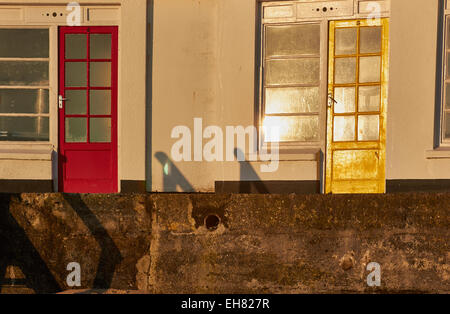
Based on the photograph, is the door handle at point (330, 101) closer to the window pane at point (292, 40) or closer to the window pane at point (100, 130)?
the window pane at point (292, 40)

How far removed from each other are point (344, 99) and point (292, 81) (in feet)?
2.77

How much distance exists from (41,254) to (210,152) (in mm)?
2751

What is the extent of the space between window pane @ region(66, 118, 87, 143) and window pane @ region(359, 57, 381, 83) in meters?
4.42

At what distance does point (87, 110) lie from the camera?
655 centimetres

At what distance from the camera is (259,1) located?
6262 mm

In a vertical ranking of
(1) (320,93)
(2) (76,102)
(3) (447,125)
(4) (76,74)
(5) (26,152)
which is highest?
(4) (76,74)

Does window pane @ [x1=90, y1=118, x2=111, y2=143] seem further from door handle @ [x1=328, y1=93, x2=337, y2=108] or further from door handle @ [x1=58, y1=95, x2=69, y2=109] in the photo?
door handle @ [x1=328, y1=93, x2=337, y2=108]

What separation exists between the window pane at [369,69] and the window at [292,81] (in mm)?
631

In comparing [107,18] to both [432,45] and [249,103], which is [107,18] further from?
[432,45]

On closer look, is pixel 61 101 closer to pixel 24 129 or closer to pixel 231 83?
pixel 24 129

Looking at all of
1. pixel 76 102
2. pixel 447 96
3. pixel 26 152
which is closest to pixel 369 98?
pixel 447 96

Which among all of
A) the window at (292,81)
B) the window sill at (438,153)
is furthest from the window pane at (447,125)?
the window at (292,81)

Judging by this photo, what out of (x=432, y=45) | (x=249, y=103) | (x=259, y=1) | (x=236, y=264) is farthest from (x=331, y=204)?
(x=259, y=1)

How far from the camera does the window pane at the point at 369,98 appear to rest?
6055 mm
